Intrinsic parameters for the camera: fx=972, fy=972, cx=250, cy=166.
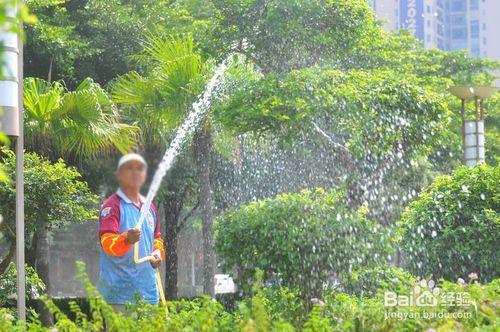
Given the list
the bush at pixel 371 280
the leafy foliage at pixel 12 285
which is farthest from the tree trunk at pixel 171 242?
the bush at pixel 371 280

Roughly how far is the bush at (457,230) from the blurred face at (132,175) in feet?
13.2

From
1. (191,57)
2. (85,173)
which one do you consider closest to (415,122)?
(191,57)

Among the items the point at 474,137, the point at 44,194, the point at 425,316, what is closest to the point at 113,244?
the point at 425,316

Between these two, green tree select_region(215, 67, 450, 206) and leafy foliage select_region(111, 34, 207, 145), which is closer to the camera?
green tree select_region(215, 67, 450, 206)

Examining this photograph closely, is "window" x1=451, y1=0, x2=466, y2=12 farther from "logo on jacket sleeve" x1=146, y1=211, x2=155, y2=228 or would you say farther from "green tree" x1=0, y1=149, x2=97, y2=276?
"logo on jacket sleeve" x1=146, y1=211, x2=155, y2=228

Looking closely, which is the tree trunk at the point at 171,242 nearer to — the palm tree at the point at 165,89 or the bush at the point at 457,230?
the palm tree at the point at 165,89

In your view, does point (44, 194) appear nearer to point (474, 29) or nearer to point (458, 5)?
point (474, 29)

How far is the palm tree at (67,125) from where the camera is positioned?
39.2 ft

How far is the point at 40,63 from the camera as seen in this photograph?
17609 mm

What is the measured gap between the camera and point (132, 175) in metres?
5.57

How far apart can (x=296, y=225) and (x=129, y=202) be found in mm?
2430

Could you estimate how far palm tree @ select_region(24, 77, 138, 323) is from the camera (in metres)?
11.9

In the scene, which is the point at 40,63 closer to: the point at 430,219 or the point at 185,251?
the point at 430,219

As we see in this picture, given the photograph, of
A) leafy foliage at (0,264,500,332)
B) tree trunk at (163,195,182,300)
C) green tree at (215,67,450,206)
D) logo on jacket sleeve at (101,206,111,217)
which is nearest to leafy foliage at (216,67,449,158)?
green tree at (215,67,450,206)
